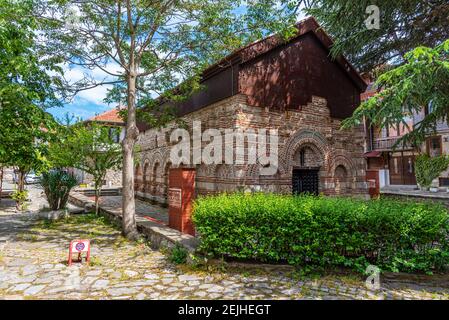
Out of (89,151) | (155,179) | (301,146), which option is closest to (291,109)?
(301,146)

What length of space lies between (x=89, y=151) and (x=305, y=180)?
28.3ft

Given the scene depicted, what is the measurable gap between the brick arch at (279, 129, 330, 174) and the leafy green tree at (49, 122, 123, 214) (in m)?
7.06

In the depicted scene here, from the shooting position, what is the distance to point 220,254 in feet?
18.9

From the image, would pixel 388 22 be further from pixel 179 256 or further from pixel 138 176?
pixel 138 176

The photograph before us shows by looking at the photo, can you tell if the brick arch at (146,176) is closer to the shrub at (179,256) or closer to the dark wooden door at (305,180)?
the dark wooden door at (305,180)

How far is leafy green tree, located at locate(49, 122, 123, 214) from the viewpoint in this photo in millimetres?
11336

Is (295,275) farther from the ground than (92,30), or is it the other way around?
(92,30)

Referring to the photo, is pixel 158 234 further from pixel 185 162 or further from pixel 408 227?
pixel 408 227

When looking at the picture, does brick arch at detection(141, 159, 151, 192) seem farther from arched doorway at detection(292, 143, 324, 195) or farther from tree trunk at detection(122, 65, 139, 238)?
arched doorway at detection(292, 143, 324, 195)

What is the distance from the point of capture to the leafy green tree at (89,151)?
11.3m

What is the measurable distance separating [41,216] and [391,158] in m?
31.7

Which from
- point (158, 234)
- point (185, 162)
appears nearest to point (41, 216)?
point (185, 162)
